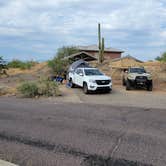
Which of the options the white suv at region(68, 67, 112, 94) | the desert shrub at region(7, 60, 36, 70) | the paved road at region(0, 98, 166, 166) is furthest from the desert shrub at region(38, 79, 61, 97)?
the desert shrub at region(7, 60, 36, 70)

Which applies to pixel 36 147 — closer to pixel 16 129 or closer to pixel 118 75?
pixel 16 129

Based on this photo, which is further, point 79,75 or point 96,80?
point 79,75

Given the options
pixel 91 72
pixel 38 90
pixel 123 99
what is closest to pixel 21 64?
pixel 91 72

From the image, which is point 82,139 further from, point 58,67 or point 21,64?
point 21,64

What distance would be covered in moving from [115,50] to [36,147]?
7206 centimetres

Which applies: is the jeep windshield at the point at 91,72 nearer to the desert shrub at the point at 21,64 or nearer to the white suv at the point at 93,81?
the white suv at the point at 93,81

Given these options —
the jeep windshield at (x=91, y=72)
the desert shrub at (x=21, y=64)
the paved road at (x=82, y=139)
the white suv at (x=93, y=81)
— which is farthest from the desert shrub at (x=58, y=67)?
the paved road at (x=82, y=139)

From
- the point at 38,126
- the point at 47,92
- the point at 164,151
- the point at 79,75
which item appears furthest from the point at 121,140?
the point at 79,75

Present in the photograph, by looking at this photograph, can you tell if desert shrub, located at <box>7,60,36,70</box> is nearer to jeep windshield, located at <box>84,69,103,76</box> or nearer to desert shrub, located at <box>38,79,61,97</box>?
jeep windshield, located at <box>84,69,103,76</box>

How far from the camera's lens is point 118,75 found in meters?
38.7

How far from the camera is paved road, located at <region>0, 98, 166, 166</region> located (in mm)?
6852

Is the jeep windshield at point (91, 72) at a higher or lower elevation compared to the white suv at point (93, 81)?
higher

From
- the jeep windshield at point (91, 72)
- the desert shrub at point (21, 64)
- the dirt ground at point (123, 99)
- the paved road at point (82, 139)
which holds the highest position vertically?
the desert shrub at point (21, 64)

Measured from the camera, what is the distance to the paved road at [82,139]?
22.5 feet
